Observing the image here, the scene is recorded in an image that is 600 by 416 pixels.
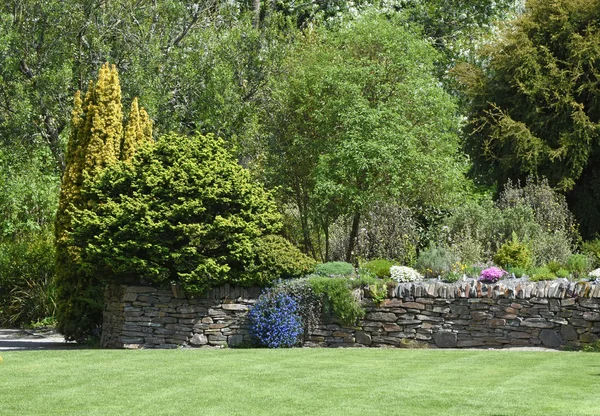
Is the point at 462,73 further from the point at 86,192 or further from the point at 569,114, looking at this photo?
the point at 86,192

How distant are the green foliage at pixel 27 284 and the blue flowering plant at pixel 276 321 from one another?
7.85 m

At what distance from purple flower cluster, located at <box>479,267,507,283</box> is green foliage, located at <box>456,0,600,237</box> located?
746 cm

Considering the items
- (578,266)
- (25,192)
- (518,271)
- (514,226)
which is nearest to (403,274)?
(518,271)

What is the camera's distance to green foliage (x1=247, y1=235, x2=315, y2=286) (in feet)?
50.1

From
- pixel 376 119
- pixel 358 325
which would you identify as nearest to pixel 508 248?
pixel 358 325

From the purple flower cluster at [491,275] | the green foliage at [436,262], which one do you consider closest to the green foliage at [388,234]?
the green foliage at [436,262]

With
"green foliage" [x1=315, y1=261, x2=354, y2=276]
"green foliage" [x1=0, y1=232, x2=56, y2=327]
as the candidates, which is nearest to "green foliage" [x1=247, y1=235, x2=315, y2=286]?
"green foliage" [x1=315, y1=261, x2=354, y2=276]

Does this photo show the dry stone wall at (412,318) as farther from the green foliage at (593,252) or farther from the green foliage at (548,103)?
the green foliage at (548,103)

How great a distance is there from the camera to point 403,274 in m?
15.6

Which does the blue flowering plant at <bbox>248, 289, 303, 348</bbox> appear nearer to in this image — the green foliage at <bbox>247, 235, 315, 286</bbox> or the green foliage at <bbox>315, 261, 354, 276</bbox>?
the green foliage at <bbox>247, 235, 315, 286</bbox>

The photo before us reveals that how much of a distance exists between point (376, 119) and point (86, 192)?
6833mm

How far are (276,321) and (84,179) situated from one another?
4.55m

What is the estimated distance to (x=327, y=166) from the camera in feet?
64.6

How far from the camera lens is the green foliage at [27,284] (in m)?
21.3
